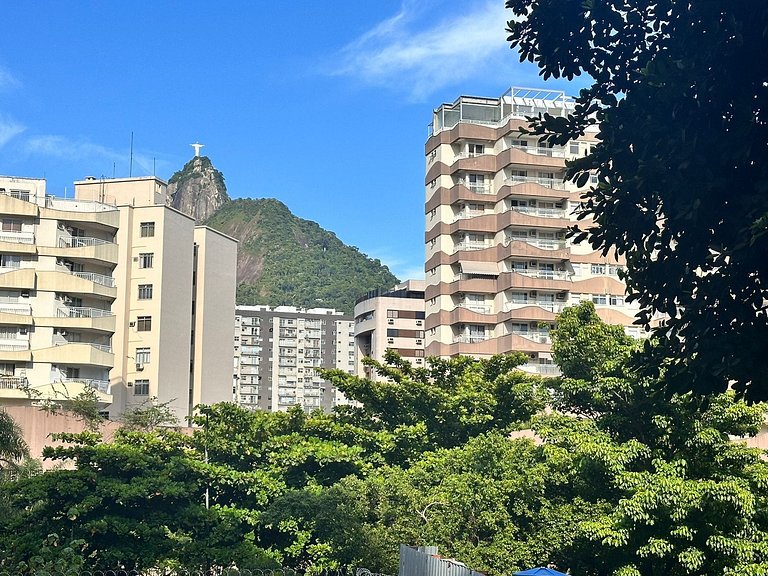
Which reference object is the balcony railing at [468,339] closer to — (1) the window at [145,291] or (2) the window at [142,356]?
(2) the window at [142,356]

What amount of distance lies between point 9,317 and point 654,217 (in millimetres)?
46282

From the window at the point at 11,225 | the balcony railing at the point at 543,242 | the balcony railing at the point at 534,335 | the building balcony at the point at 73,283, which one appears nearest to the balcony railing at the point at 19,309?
the building balcony at the point at 73,283

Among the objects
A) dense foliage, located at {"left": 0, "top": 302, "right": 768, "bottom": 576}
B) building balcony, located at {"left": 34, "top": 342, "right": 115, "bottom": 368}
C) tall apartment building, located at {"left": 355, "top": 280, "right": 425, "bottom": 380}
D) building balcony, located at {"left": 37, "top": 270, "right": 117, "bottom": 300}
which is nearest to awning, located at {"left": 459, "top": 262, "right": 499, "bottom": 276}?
building balcony, located at {"left": 37, "top": 270, "right": 117, "bottom": 300}

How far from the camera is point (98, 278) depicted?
52719 mm

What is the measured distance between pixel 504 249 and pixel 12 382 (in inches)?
1073

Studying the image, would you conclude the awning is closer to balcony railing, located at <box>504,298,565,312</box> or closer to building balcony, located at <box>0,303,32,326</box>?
balcony railing, located at <box>504,298,565,312</box>

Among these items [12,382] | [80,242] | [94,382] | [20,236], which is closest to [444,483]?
[94,382]

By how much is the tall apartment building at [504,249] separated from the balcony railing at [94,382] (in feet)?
62.1

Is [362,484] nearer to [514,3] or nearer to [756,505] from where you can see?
[756,505]

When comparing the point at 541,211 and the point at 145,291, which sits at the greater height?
the point at 541,211

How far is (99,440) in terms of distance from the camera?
29.3 m

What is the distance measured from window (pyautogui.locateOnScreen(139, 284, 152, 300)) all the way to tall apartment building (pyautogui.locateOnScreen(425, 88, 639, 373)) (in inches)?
644

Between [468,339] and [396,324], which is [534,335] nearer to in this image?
[468,339]

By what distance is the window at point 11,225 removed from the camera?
51.3 metres
